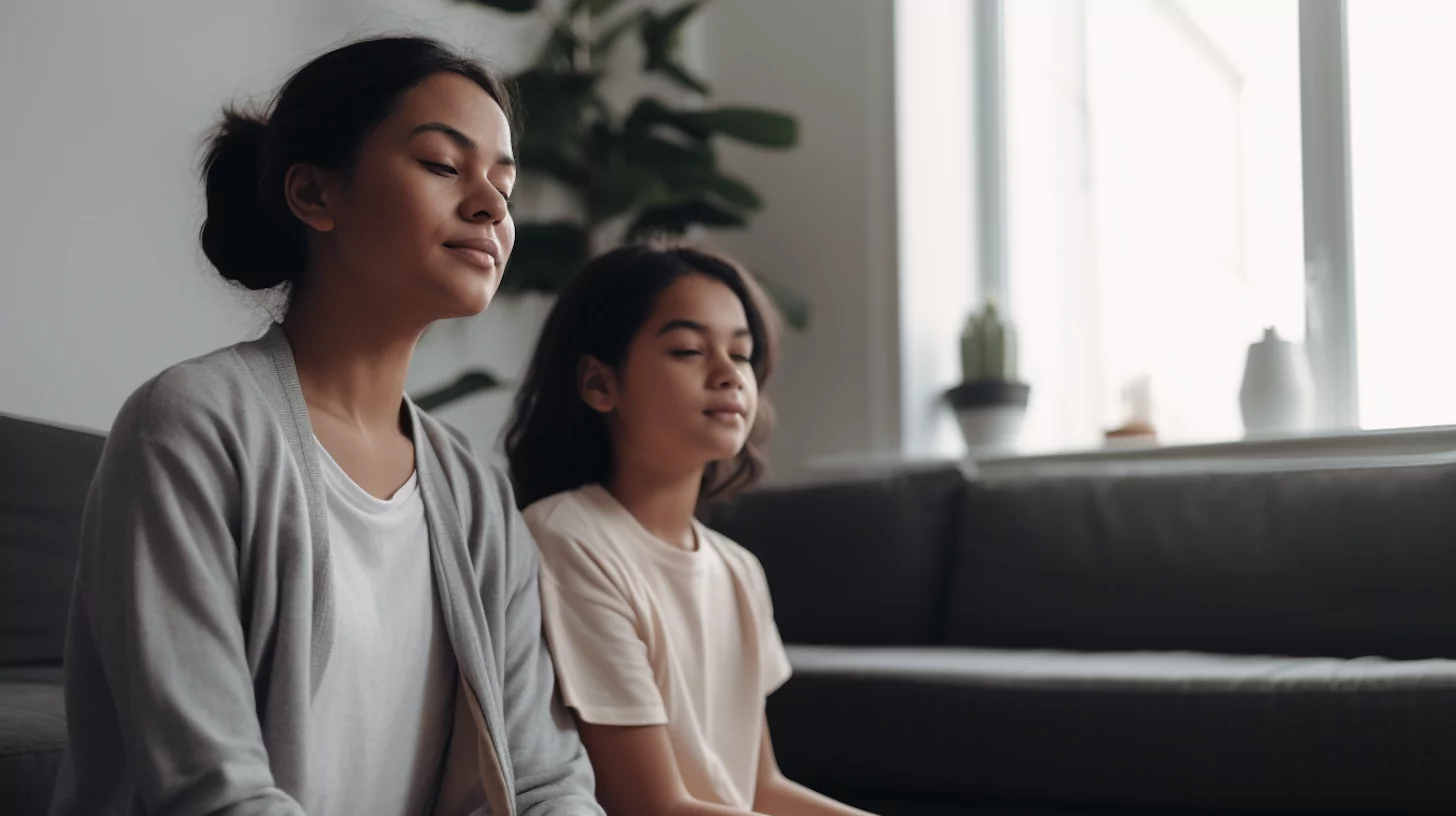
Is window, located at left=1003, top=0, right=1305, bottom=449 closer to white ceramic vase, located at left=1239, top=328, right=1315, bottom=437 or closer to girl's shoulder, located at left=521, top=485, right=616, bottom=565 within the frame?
white ceramic vase, located at left=1239, top=328, right=1315, bottom=437

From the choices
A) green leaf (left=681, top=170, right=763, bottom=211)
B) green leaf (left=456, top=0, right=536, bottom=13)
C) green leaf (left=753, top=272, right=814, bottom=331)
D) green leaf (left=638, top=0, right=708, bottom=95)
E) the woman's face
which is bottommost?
the woman's face

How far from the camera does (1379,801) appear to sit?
1.65 meters

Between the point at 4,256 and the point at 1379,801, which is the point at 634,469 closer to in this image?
the point at 1379,801

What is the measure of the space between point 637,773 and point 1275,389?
205cm

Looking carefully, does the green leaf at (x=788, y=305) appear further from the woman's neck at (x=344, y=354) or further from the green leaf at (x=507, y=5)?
the woman's neck at (x=344, y=354)

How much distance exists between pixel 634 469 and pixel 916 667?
2.22 feet

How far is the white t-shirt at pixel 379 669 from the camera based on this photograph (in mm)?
1063

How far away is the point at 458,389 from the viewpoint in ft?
9.99

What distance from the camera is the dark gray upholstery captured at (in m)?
1.74

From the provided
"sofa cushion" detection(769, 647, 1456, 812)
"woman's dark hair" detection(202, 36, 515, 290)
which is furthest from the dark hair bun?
"sofa cushion" detection(769, 647, 1456, 812)

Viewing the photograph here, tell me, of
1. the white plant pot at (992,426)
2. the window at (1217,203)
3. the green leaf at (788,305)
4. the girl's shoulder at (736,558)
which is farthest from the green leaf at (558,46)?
the girl's shoulder at (736,558)

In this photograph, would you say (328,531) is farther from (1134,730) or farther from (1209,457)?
(1209,457)

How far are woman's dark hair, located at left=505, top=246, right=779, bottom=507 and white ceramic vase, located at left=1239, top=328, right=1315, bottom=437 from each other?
1650 mm

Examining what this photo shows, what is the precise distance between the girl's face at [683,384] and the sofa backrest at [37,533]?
2.49 ft
